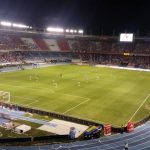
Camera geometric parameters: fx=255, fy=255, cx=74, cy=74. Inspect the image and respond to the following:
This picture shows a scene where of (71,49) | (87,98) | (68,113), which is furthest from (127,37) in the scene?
(68,113)

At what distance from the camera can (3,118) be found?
29.6 m

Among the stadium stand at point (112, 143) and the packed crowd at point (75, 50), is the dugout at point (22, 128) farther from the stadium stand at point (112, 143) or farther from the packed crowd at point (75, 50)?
the packed crowd at point (75, 50)

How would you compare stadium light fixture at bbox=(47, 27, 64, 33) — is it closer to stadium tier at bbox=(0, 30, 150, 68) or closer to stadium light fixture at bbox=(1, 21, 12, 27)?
stadium tier at bbox=(0, 30, 150, 68)

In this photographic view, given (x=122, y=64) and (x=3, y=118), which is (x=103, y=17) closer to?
(x=122, y=64)

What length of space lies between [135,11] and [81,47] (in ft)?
94.3

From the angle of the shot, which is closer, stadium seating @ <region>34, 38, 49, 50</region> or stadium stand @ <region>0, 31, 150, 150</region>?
stadium stand @ <region>0, 31, 150, 150</region>

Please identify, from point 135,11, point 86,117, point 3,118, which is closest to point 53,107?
point 86,117

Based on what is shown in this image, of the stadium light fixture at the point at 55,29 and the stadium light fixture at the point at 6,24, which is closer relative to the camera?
the stadium light fixture at the point at 6,24

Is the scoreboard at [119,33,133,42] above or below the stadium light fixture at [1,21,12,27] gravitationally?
below

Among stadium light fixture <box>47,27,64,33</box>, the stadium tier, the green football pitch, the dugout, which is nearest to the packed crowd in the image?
the stadium tier

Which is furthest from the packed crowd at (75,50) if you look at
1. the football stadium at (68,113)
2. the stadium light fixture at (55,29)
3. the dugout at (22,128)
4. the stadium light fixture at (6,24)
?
the dugout at (22,128)

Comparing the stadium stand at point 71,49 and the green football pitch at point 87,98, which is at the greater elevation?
the stadium stand at point 71,49

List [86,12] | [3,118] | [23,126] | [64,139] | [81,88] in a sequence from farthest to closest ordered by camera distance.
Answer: [86,12] < [81,88] < [3,118] < [23,126] < [64,139]

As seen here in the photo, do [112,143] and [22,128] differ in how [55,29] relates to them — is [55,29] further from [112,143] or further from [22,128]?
[112,143]
